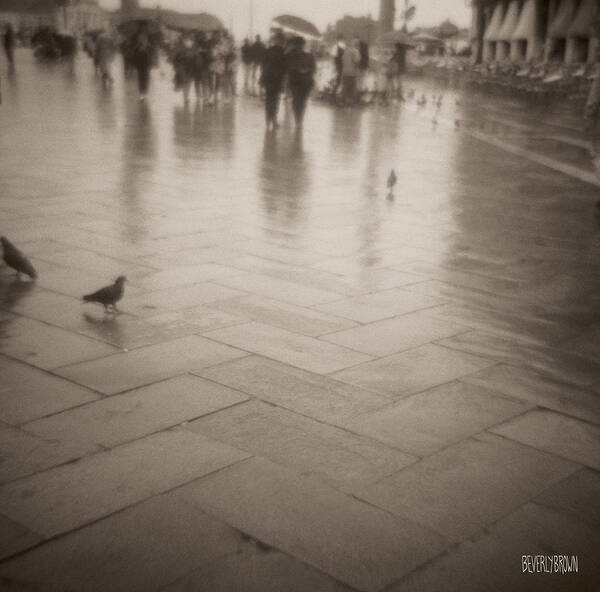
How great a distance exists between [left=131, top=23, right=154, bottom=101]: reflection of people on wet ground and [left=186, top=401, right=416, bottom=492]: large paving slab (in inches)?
675

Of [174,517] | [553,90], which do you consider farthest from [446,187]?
[553,90]

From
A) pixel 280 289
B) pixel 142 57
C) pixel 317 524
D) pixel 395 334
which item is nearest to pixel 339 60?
pixel 142 57

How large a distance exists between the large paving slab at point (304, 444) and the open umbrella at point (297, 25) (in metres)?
18.2

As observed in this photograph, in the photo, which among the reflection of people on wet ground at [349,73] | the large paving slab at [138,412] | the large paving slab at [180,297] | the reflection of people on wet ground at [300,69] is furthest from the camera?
the reflection of people on wet ground at [349,73]

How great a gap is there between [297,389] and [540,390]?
3.57ft

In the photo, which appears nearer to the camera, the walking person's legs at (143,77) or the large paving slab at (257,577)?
the large paving slab at (257,577)

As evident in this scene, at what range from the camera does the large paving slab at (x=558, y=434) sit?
337cm

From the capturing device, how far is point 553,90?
23562 millimetres

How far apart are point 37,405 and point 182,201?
484 cm

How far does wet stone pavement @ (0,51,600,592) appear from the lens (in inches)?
104

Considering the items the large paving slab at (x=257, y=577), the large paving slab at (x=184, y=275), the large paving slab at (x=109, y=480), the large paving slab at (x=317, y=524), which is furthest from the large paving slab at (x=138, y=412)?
the large paving slab at (x=184, y=275)

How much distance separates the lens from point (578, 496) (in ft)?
9.99

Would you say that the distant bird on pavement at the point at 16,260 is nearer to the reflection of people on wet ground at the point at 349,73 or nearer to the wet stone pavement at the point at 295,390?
the wet stone pavement at the point at 295,390

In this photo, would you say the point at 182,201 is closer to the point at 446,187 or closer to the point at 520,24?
the point at 446,187
